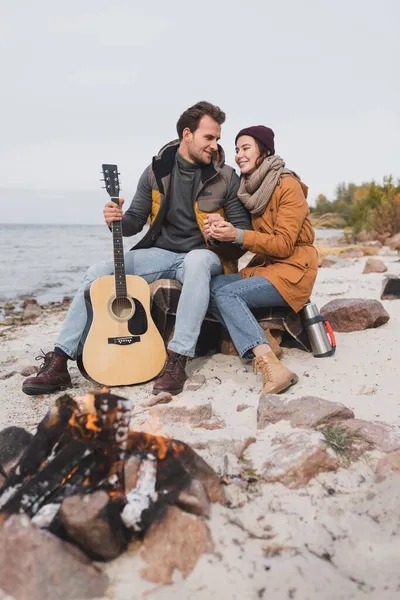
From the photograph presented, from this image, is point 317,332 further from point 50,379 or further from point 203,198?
point 50,379

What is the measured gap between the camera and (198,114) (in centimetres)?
395

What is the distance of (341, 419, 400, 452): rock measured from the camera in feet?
7.82

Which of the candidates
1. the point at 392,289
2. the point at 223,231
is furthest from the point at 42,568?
the point at 392,289

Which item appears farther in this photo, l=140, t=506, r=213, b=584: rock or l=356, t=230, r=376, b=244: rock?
l=356, t=230, r=376, b=244: rock

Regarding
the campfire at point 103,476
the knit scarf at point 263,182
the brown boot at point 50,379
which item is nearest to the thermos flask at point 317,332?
the knit scarf at point 263,182

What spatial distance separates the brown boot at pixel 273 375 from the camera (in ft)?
10.7

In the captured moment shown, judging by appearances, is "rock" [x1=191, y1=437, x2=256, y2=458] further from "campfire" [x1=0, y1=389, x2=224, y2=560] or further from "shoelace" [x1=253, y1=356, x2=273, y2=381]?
"shoelace" [x1=253, y1=356, x2=273, y2=381]

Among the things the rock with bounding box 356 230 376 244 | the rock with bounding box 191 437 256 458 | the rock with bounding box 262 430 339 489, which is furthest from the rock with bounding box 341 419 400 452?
the rock with bounding box 356 230 376 244

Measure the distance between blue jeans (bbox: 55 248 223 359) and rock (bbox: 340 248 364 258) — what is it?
805 cm

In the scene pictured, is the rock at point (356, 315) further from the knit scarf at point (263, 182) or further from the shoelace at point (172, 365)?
the shoelace at point (172, 365)

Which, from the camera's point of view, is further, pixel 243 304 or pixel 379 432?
pixel 243 304

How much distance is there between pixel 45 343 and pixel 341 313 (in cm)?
299

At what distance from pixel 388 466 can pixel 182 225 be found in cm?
253

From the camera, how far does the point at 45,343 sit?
17.5 feet
